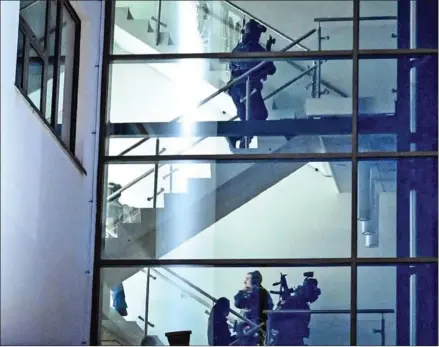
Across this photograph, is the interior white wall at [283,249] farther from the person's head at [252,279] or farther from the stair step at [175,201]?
the stair step at [175,201]

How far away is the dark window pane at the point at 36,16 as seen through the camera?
479 inches

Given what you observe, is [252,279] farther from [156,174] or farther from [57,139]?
[57,139]

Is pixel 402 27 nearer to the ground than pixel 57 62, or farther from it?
farther from it

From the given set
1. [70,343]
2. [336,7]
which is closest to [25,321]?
[70,343]

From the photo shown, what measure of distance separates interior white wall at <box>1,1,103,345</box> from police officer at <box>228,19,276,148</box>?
1.44 meters

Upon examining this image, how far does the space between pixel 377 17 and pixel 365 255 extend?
250 centimetres

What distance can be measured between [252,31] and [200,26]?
21.8 inches

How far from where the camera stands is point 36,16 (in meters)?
12.5

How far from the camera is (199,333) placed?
1370 centimetres

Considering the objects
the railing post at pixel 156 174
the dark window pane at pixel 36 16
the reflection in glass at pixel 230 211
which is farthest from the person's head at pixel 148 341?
the dark window pane at pixel 36 16

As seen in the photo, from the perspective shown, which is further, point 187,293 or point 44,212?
point 187,293

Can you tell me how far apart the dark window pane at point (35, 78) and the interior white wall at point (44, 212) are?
0.29 metres

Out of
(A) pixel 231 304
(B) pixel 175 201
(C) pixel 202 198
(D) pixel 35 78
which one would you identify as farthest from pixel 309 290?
(D) pixel 35 78

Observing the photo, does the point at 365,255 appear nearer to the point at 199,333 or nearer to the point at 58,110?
the point at 199,333
